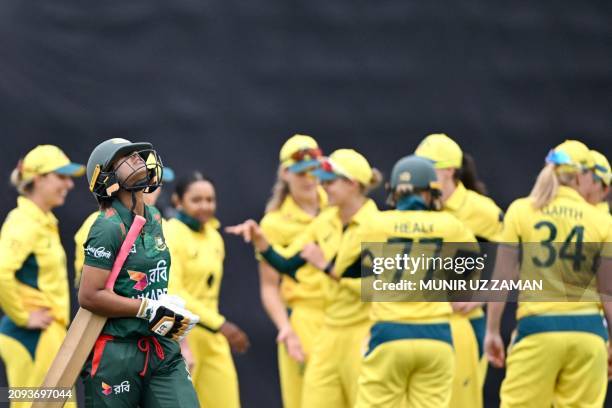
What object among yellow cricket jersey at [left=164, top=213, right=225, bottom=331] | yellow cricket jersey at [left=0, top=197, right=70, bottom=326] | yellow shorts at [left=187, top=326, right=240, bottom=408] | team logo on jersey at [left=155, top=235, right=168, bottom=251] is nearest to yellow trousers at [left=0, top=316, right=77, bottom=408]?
yellow cricket jersey at [left=0, top=197, right=70, bottom=326]

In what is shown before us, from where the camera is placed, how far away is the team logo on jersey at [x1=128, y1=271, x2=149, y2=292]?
5.10 meters

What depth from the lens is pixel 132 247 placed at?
5078mm

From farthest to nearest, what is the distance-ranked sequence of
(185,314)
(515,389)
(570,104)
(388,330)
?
1. (570,104)
2. (515,389)
3. (388,330)
4. (185,314)

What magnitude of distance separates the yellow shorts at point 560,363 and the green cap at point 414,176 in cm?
103

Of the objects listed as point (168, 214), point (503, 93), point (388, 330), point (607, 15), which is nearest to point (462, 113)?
point (503, 93)

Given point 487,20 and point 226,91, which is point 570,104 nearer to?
point 487,20

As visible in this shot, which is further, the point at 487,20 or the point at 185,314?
the point at 487,20

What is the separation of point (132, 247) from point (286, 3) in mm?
4656

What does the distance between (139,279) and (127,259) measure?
0.34ft

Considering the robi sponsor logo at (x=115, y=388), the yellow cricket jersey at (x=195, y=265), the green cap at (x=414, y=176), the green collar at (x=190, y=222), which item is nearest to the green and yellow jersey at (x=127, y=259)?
the robi sponsor logo at (x=115, y=388)

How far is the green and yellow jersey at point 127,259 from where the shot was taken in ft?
16.4

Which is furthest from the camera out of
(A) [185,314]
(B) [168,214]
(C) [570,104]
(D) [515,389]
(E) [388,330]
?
(C) [570,104]

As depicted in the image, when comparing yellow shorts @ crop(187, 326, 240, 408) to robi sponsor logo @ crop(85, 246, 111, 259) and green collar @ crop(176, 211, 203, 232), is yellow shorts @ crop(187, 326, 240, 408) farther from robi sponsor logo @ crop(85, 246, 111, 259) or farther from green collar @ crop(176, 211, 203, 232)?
robi sponsor logo @ crop(85, 246, 111, 259)

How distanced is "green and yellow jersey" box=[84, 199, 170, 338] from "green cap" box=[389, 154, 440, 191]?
170 centimetres
